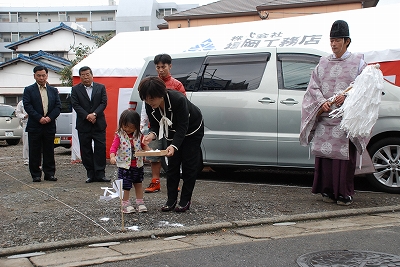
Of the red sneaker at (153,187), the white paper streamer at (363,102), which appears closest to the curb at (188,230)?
the white paper streamer at (363,102)

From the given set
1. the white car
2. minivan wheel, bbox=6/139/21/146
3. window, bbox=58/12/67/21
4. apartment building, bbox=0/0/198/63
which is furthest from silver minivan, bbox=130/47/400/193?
window, bbox=58/12/67/21

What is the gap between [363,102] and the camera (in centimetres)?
519

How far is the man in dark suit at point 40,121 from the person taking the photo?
7.34m

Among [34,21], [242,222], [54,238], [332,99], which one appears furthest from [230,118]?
[34,21]

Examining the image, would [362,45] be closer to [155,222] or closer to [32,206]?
[155,222]

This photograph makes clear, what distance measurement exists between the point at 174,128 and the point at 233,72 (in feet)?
8.45

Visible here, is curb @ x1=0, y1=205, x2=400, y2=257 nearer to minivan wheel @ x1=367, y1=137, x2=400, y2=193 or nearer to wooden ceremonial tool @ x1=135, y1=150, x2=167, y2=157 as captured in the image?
wooden ceremonial tool @ x1=135, y1=150, x2=167, y2=157

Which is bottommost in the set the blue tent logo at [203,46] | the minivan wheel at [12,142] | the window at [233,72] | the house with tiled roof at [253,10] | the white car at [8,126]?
the minivan wheel at [12,142]

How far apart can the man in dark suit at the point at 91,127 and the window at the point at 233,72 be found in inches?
62.9

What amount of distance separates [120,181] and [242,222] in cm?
122

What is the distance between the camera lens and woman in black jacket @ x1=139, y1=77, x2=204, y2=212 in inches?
184

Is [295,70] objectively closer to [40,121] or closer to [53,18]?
[40,121]

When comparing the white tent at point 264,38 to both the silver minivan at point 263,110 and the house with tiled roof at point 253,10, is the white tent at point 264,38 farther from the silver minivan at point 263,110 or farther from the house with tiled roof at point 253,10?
the house with tiled roof at point 253,10

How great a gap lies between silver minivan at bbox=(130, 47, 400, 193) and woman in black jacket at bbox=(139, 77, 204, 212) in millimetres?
1846
